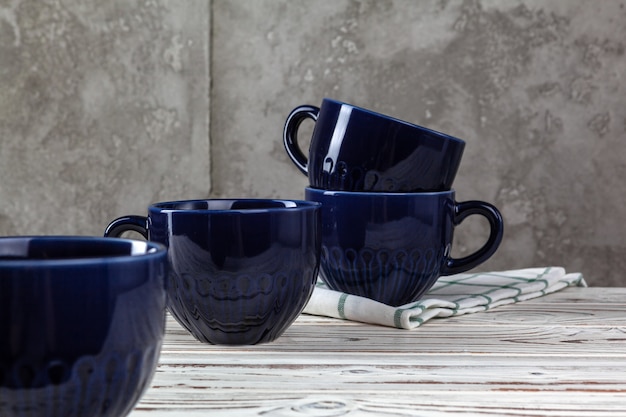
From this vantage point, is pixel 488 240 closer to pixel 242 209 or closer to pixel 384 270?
pixel 384 270

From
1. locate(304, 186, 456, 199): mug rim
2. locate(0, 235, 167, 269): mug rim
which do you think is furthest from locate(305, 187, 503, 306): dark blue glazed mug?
locate(0, 235, 167, 269): mug rim

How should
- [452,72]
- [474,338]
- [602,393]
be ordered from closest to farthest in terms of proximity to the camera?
[602,393], [474,338], [452,72]

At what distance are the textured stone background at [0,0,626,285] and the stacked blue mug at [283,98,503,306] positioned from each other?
1.26 meters

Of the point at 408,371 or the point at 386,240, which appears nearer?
the point at 408,371

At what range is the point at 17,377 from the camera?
414 millimetres

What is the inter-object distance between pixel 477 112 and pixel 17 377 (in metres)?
1.86

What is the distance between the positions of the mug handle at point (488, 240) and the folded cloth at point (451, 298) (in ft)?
0.12

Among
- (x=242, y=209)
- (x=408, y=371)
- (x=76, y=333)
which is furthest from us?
(x=242, y=209)

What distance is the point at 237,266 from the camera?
679mm

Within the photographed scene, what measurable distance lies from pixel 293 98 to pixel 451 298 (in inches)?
51.7

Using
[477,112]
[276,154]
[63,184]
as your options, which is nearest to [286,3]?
[276,154]

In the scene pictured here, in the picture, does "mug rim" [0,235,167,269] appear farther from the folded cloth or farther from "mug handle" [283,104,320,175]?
"mug handle" [283,104,320,175]

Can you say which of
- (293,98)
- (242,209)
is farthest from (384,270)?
(293,98)

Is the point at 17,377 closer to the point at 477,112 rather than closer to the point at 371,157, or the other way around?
the point at 371,157
